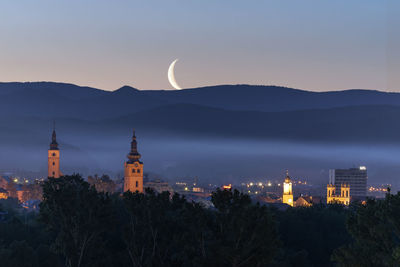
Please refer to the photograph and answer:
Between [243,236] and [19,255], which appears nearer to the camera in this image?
[243,236]

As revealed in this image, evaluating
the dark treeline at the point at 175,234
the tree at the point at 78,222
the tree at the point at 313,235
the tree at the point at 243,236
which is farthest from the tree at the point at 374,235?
the tree at the point at 313,235

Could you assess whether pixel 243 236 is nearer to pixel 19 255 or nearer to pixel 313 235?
pixel 19 255

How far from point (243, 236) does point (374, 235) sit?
32.6ft

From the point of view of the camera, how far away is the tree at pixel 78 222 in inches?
2867

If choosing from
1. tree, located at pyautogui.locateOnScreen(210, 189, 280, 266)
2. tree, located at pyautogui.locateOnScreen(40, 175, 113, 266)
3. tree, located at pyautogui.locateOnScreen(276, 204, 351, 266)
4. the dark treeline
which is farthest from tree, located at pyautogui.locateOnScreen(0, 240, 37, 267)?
tree, located at pyautogui.locateOnScreen(276, 204, 351, 266)

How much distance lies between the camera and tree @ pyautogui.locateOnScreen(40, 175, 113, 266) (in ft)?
239

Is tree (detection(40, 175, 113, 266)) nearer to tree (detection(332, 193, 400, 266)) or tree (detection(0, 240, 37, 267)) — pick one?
tree (detection(0, 240, 37, 267))

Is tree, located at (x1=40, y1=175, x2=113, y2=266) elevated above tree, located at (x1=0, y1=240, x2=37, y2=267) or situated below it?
above

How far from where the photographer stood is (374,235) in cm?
5809

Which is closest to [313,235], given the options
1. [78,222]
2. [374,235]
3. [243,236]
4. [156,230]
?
[156,230]

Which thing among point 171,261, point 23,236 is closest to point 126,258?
point 171,261

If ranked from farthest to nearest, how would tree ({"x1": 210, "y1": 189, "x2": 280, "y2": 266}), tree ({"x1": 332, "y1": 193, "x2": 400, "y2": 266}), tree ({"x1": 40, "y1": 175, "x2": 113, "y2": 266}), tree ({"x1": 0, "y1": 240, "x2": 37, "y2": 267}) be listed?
tree ({"x1": 0, "y1": 240, "x2": 37, "y2": 267}), tree ({"x1": 40, "y1": 175, "x2": 113, "y2": 266}), tree ({"x1": 210, "y1": 189, "x2": 280, "y2": 266}), tree ({"x1": 332, "y1": 193, "x2": 400, "y2": 266})

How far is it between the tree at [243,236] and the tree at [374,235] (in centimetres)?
580

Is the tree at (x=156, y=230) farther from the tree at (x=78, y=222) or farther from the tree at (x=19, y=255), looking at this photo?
the tree at (x=19, y=255)
